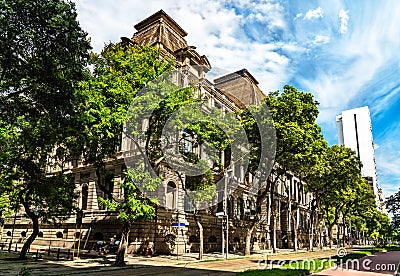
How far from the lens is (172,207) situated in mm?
33719

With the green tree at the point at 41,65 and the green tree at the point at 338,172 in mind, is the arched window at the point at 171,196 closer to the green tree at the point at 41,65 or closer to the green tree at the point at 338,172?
the green tree at the point at 338,172

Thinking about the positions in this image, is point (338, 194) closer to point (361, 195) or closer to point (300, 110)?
point (361, 195)

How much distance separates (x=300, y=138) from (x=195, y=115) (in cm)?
1078

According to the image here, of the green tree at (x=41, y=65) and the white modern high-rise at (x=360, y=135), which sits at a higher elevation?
the white modern high-rise at (x=360, y=135)

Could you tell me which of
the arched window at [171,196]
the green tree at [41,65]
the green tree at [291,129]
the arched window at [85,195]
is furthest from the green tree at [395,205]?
the green tree at [41,65]

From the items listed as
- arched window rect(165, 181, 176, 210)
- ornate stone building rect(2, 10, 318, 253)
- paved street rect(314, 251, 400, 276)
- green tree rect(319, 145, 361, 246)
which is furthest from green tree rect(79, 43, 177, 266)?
green tree rect(319, 145, 361, 246)

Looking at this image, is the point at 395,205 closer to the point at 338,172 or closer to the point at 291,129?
the point at 338,172

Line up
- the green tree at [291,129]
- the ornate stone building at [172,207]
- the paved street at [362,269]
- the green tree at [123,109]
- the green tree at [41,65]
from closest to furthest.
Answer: the green tree at [41,65] < the paved street at [362,269] < the green tree at [123,109] < the green tree at [291,129] < the ornate stone building at [172,207]

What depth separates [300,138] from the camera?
30328mm

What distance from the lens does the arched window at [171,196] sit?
110 ft

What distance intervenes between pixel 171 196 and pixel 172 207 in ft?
3.45

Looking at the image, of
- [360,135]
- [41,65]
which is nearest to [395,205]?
[41,65]

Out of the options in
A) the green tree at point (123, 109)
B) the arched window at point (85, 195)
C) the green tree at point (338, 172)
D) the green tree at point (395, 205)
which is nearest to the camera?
the green tree at point (123, 109)

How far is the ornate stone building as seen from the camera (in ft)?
105
